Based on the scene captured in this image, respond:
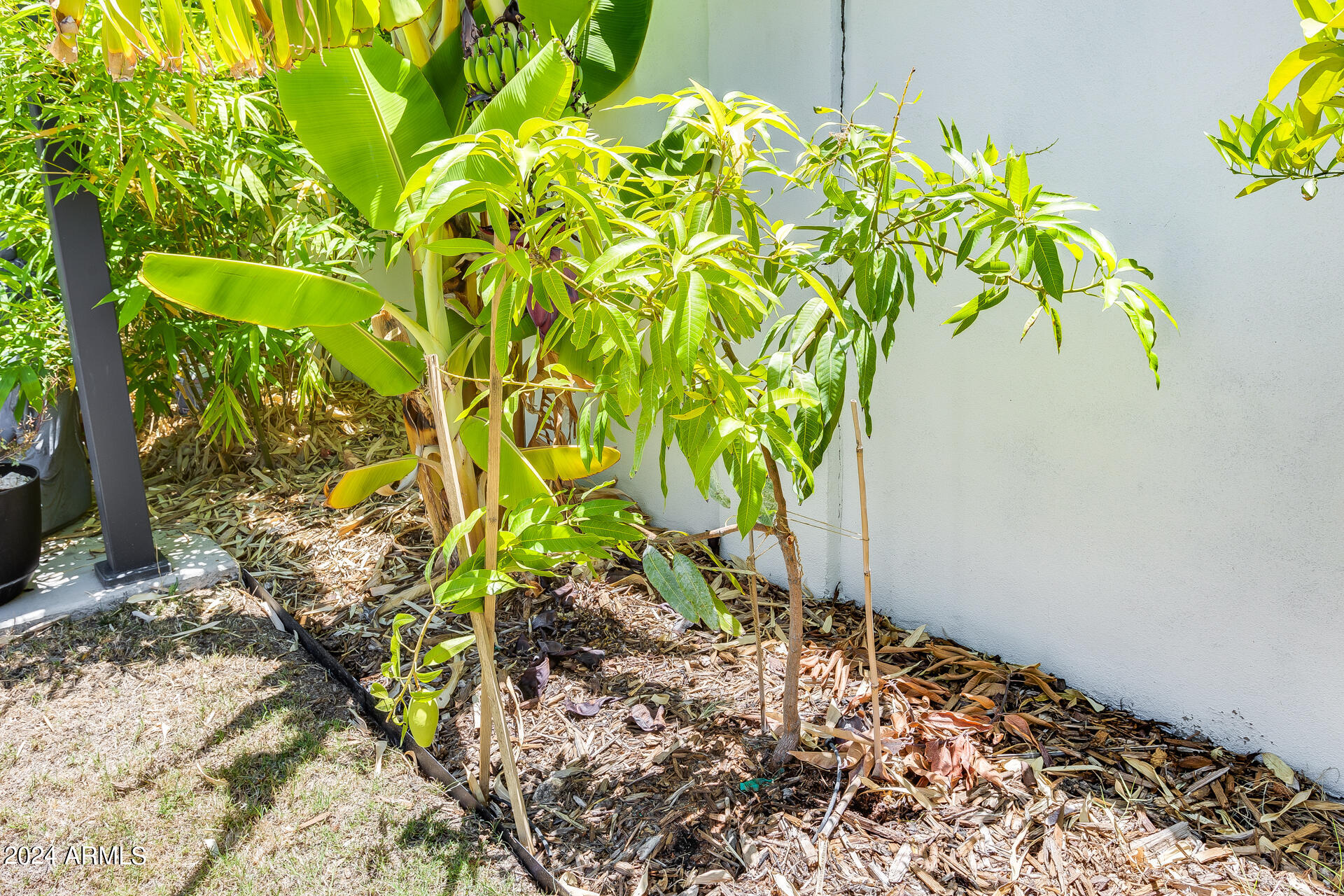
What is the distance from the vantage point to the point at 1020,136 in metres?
1.98

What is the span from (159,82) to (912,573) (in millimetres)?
2687

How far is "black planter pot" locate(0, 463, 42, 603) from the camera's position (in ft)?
8.75

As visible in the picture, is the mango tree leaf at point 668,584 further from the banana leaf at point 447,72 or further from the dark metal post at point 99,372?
the dark metal post at point 99,372

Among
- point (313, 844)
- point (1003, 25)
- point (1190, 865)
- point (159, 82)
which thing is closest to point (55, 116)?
point (159, 82)

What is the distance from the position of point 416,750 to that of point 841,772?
1.04 metres

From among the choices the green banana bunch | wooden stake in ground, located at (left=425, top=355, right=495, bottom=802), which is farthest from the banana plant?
wooden stake in ground, located at (left=425, top=355, right=495, bottom=802)

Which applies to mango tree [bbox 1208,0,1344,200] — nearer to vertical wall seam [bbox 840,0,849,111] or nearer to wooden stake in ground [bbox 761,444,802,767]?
wooden stake in ground [bbox 761,444,802,767]

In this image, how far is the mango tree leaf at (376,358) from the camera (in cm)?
230

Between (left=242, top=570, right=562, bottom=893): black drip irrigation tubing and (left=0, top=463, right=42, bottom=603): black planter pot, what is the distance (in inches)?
26.8

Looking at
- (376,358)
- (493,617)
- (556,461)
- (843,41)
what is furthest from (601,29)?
(493,617)

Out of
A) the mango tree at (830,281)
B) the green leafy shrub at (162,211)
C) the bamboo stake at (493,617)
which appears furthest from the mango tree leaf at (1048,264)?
the green leafy shrub at (162,211)

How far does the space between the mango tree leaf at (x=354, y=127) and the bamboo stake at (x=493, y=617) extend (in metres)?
0.85

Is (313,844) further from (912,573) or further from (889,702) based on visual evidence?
(912,573)

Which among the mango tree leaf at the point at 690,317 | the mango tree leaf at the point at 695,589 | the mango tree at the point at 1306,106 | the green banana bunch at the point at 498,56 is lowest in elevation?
the mango tree leaf at the point at 695,589
